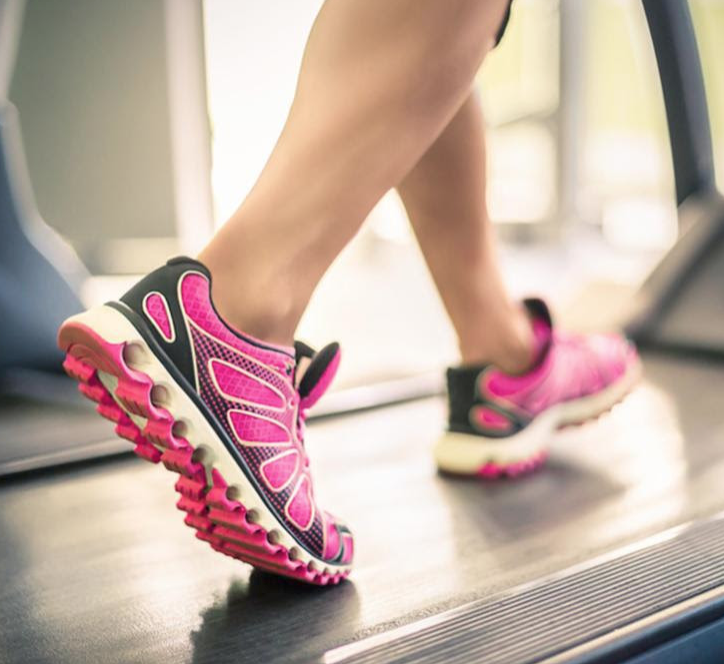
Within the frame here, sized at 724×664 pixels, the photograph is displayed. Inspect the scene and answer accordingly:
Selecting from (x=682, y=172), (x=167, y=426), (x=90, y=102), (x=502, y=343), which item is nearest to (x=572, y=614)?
(x=167, y=426)

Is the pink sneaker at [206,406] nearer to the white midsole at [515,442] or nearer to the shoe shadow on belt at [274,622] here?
the shoe shadow on belt at [274,622]

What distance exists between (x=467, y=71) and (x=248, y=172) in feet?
2.72

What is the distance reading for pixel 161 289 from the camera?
705 mm

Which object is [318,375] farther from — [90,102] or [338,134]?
[90,102]

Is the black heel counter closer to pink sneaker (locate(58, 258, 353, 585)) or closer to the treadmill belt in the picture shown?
pink sneaker (locate(58, 258, 353, 585))

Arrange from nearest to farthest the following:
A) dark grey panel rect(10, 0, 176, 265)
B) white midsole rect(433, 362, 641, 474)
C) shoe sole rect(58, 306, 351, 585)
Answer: shoe sole rect(58, 306, 351, 585) → white midsole rect(433, 362, 641, 474) → dark grey panel rect(10, 0, 176, 265)

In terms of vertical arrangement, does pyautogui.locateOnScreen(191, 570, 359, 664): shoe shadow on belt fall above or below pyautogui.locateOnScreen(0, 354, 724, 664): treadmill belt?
above

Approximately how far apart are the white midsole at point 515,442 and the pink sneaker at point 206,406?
46 centimetres

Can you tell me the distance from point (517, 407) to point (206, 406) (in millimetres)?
621

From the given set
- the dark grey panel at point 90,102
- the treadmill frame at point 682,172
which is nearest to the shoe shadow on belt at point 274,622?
the treadmill frame at point 682,172

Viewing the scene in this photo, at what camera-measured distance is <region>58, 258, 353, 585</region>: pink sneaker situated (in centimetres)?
67

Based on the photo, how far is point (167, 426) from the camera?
664mm

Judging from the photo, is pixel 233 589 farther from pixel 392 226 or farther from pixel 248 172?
pixel 392 226

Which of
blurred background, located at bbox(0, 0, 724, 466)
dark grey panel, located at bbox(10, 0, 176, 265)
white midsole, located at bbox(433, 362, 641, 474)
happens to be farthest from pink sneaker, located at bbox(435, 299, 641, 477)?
dark grey panel, located at bbox(10, 0, 176, 265)
